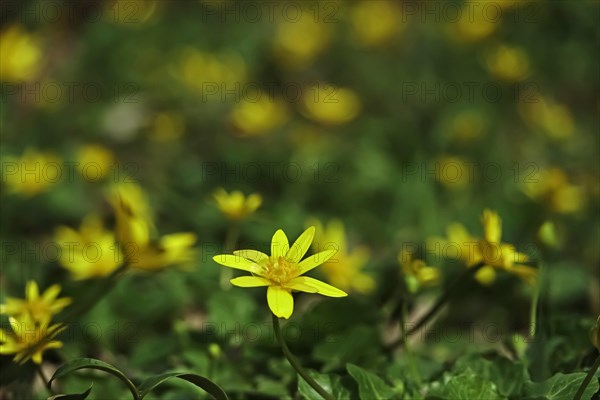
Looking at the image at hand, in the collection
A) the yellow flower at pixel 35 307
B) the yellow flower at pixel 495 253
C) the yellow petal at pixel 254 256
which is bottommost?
the yellow flower at pixel 35 307

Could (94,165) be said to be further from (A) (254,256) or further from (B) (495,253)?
(B) (495,253)

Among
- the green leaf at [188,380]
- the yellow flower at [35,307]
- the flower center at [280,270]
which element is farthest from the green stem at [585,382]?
the yellow flower at [35,307]

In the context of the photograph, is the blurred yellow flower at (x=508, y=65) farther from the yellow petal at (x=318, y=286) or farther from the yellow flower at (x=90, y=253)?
the yellow petal at (x=318, y=286)

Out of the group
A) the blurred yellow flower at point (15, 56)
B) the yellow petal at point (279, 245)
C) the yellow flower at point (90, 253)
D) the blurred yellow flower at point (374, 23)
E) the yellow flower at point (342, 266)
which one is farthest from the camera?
the blurred yellow flower at point (374, 23)

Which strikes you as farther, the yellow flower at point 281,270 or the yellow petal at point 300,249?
the yellow petal at point 300,249

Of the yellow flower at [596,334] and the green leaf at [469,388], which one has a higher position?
the yellow flower at [596,334]

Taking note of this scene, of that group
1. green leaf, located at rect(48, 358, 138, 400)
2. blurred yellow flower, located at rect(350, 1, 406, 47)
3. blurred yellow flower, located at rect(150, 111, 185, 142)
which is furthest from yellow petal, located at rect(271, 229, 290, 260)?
blurred yellow flower, located at rect(350, 1, 406, 47)

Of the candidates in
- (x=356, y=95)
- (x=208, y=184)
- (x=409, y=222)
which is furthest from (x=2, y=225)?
(x=356, y=95)
